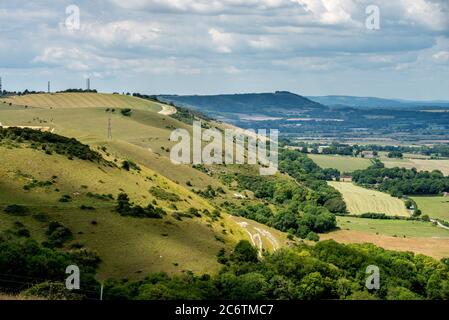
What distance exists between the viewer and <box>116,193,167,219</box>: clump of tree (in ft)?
262

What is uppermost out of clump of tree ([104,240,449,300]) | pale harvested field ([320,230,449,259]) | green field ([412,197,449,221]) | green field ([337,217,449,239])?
clump of tree ([104,240,449,300])

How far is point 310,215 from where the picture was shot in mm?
144500

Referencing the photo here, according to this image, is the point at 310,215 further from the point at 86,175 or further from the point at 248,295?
the point at 248,295

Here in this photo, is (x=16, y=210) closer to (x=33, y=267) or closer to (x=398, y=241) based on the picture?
(x=33, y=267)

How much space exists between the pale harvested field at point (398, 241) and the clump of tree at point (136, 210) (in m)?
54.1

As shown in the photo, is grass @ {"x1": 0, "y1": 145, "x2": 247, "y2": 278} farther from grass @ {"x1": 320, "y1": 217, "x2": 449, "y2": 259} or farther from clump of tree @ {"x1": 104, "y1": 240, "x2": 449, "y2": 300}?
grass @ {"x1": 320, "y1": 217, "x2": 449, "y2": 259}

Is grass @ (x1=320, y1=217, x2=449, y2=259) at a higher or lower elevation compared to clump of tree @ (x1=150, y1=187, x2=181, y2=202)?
lower

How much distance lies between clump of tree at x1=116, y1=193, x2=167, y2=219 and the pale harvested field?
5410 cm

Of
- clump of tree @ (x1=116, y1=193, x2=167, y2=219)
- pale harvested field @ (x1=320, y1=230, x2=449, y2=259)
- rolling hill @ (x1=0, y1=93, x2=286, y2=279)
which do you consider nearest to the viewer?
rolling hill @ (x1=0, y1=93, x2=286, y2=279)

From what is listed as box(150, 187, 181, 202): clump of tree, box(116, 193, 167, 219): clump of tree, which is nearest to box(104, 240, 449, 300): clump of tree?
box(116, 193, 167, 219): clump of tree

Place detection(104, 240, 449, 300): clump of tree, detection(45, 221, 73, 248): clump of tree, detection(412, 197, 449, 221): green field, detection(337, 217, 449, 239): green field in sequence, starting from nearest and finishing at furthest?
1. detection(104, 240, 449, 300): clump of tree
2. detection(45, 221, 73, 248): clump of tree
3. detection(337, 217, 449, 239): green field
4. detection(412, 197, 449, 221): green field

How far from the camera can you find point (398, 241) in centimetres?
13425

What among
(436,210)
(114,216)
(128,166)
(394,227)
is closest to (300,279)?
(114,216)
